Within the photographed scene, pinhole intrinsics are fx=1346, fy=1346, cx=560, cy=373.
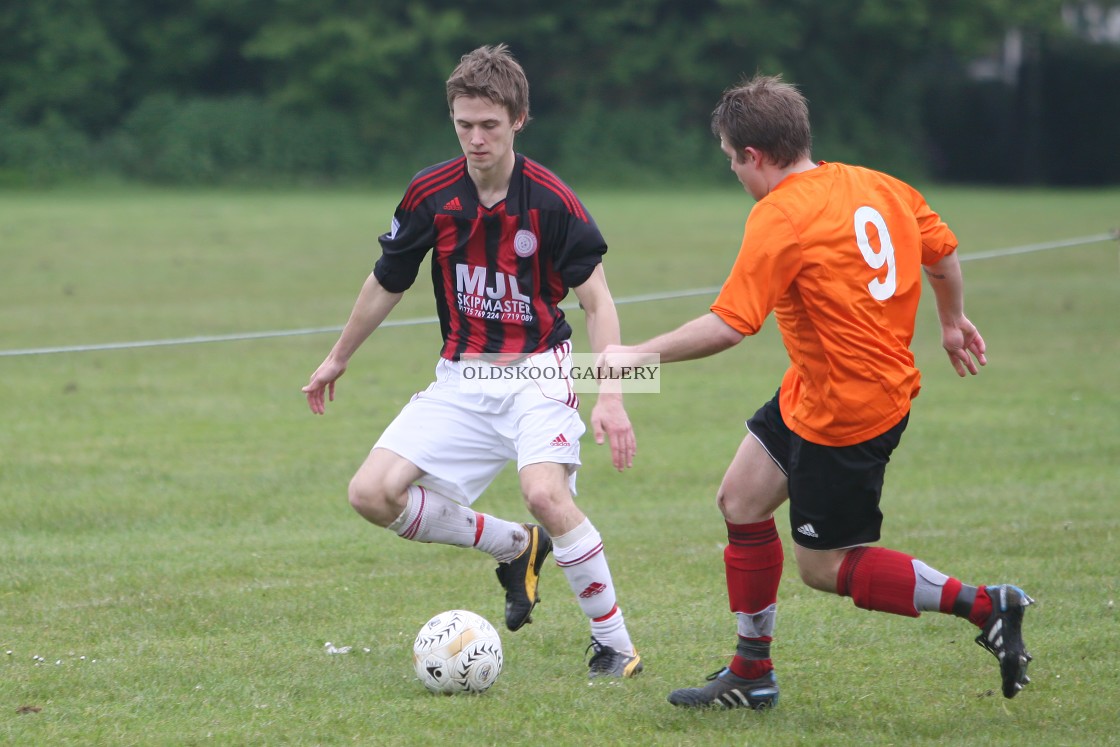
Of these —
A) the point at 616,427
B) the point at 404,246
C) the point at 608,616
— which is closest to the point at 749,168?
the point at 616,427

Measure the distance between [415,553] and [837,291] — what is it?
3.29m

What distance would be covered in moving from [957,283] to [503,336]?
5.53 feet

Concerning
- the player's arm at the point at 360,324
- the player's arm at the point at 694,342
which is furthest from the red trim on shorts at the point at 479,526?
the player's arm at the point at 694,342

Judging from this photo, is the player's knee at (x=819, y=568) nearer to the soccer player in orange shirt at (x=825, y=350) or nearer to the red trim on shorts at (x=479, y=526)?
the soccer player in orange shirt at (x=825, y=350)

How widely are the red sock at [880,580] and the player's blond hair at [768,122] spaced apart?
1317mm

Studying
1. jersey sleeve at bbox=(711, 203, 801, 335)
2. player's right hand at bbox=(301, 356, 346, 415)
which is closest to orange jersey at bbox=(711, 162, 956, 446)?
jersey sleeve at bbox=(711, 203, 801, 335)

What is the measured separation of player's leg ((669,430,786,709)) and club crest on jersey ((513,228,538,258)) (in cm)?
108

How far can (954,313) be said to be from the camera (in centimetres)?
494

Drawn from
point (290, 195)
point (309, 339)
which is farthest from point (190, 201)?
point (309, 339)

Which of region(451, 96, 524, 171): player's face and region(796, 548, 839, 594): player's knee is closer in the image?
region(796, 548, 839, 594): player's knee

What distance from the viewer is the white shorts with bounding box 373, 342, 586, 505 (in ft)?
16.5

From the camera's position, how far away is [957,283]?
4844mm

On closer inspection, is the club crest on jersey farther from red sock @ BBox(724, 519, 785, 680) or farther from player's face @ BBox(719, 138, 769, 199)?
red sock @ BBox(724, 519, 785, 680)

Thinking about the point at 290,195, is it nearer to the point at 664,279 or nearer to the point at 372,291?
the point at 664,279
